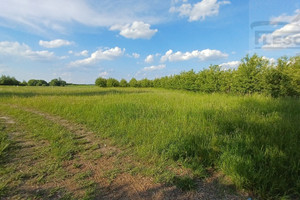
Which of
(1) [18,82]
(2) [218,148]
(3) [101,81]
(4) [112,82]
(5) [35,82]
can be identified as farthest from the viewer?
(5) [35,82]

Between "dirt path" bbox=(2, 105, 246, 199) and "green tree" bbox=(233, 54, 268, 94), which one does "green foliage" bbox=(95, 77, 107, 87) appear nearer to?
"green tree" bbox=(233, 54, 268, 94)

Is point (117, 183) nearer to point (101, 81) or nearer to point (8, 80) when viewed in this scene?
point (101, 81)

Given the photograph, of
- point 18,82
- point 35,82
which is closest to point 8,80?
point 18,82

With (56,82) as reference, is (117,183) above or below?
below

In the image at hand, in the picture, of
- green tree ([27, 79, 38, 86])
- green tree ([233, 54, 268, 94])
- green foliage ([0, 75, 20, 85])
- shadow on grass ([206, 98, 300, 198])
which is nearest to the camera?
shadow on grass ([206, 98, 300, 198])

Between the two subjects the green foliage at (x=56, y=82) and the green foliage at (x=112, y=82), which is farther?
the green foliage at (x=56, y=82)

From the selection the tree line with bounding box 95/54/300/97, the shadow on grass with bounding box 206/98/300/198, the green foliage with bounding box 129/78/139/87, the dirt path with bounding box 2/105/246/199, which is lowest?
the dirt path with bounding box 2/105/246/199

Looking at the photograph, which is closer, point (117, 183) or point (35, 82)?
point (117, 183)

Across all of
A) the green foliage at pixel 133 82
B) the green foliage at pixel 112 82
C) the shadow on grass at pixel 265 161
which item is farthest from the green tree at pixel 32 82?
the shadow on grass at pixel 265 161

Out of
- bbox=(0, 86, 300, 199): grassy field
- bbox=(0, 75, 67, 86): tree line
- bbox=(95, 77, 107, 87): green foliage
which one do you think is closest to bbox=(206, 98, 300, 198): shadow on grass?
bbox=(0, 86, 300, 199): grassy field

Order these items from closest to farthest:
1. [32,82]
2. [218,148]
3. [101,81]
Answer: [218,148] < [101,81] < [32,82]

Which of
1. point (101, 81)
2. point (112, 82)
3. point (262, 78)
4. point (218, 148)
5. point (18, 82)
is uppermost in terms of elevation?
point (18, 82)

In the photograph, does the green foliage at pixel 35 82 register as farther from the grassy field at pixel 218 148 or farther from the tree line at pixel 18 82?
the grassy field at pixel 218 148

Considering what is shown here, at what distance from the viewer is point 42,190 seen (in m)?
1.87
